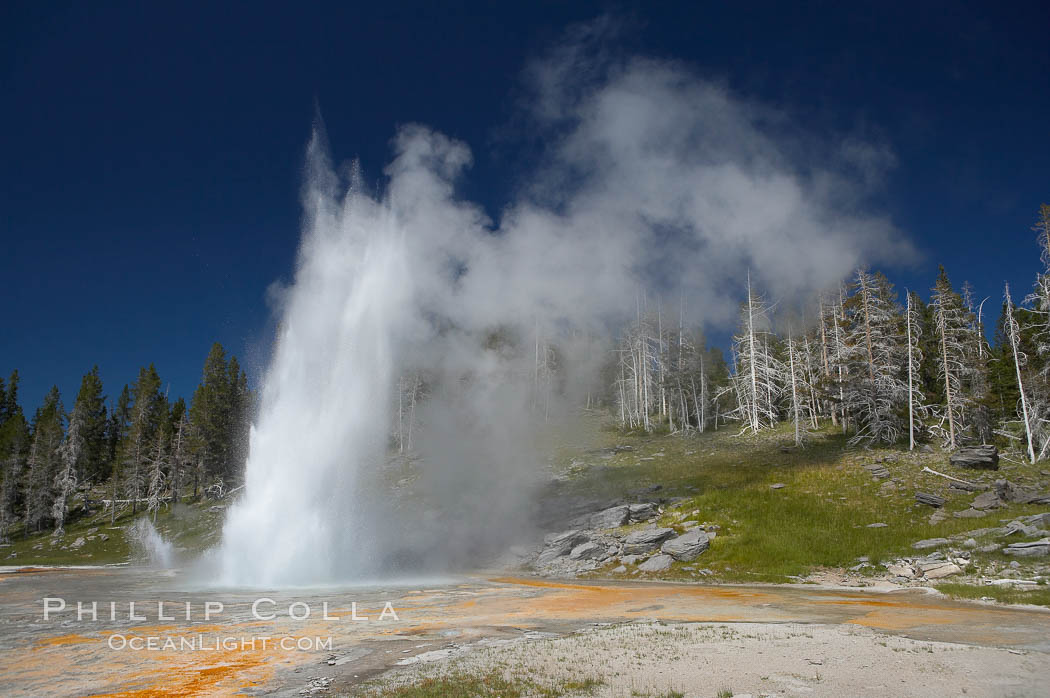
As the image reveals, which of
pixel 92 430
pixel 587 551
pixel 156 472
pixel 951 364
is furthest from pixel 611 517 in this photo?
pixel 92 430

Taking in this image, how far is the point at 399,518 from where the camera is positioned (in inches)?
1503

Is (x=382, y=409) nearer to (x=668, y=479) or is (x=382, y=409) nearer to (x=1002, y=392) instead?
(x=668, y=479)

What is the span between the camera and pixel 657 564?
2648cm

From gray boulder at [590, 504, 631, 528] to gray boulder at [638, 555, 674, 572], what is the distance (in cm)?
492

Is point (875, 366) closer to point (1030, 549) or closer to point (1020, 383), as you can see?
point (1020, 383)

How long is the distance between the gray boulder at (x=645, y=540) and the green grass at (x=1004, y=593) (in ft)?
40.6

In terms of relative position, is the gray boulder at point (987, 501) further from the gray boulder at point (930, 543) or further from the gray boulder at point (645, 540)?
the gray boulder at point (645, 540)

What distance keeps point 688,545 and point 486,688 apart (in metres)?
20.7

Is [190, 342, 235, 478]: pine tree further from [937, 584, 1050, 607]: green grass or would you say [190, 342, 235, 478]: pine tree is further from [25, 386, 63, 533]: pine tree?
[937, 584, 1050, 607]: green grass

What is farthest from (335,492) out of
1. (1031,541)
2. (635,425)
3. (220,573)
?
(635,425)

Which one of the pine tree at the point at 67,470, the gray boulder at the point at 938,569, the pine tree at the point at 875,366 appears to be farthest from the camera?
the pine tree at the point at 67,470

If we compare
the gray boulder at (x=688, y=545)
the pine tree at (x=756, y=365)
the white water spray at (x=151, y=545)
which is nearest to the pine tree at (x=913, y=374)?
the pine tree at (x=756, y=365)

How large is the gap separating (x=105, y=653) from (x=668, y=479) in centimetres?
3346

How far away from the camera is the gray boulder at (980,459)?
29812 millimetres
